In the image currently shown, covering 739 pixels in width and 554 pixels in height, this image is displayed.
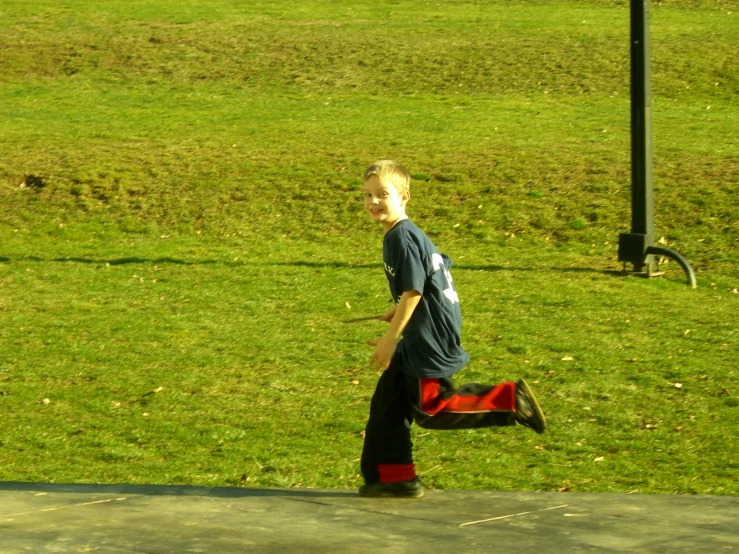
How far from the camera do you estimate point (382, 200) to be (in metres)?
4.86

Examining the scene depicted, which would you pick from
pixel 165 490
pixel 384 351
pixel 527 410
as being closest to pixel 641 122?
pixel 527 410

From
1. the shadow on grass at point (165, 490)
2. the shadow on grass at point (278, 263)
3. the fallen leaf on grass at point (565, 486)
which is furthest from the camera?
the shadow on grass at point (278, 263)

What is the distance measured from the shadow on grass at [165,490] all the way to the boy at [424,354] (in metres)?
0.48

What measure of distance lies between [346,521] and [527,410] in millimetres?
915

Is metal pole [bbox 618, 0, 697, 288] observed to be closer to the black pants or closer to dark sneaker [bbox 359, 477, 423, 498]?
the black pants

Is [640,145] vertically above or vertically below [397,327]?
above

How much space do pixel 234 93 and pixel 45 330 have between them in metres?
10.6

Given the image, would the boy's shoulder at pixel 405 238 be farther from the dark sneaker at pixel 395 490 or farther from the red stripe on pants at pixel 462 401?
the dark sneaker at pixel 395 490

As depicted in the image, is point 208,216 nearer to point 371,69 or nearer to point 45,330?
point 45,330

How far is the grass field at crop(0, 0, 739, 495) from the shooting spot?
656cm

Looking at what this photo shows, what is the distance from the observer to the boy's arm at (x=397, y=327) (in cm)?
468

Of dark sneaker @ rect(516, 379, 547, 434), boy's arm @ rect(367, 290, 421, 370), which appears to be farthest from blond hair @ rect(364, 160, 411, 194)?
dark sneaker @ rect(516, 379, 547, 434)

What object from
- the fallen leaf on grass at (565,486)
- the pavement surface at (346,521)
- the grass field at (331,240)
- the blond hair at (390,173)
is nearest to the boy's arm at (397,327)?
the blond hair at (390,173)

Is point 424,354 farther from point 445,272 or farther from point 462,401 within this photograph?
point 445,272
